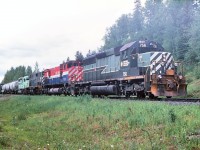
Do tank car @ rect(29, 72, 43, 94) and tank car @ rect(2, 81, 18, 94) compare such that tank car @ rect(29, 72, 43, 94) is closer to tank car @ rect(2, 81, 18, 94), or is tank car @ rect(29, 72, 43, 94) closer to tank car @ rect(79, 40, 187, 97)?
tank car @ rect(2, 81, 18, 94)

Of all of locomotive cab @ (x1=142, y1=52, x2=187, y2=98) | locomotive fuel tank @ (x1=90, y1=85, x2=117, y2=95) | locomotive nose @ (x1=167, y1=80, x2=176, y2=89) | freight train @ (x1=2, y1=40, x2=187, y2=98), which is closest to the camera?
locomotive cab @ (x1=142, y1=52, x2=187, y2=98)

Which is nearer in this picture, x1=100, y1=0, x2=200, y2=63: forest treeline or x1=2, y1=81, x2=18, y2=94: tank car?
x1=100, y1=0, x2=200, y2=63: forest treeline

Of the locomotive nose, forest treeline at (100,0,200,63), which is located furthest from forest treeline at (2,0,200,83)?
the locomotive nose

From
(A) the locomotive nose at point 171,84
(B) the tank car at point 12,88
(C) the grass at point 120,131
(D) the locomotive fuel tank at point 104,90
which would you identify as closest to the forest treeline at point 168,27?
(D) the locomotive fuel tank at point 104,90

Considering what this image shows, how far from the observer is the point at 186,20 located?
6131 centimetres

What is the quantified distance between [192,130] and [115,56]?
54.6 feet

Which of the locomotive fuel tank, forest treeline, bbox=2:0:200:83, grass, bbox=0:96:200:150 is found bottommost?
grass, bbox=0:96:200:150

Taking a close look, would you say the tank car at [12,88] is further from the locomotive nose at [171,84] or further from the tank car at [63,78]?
the locomotive nose at [171,84]

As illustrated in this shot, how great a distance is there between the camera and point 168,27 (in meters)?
62.2

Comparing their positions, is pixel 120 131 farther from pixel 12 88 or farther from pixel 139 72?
pixel 12 88

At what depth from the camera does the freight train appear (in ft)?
64.6

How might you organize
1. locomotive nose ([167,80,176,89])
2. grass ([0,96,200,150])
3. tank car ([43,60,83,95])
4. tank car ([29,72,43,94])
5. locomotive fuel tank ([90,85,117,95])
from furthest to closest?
tank car ([29,72,43,94]), tank car ([43,60,83,95]), locomotive fuel tank ([90,85,117,95]), locomotive nose ([167,80,176,89]), grass ([0,96,200,150])

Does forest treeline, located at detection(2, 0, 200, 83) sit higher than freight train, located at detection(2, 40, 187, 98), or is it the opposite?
forest treeline, located at detection(2, 0, 200, 83)

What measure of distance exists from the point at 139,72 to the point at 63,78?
18.6m
